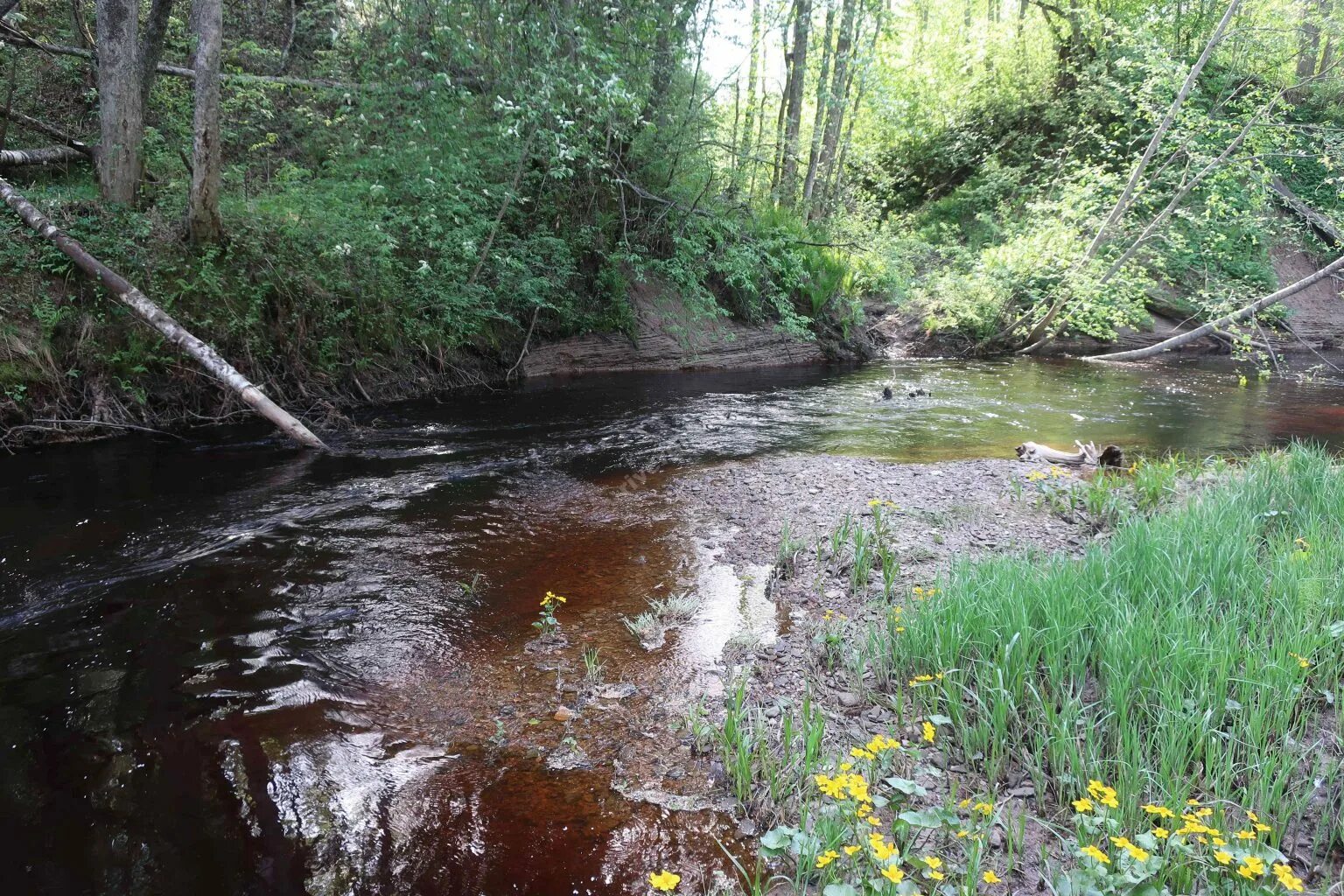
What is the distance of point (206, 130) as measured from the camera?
8320 mm

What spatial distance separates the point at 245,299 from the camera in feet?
28.8

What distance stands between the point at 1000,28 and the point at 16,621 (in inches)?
1135

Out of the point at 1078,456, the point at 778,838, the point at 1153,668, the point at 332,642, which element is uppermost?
the point at 1078,456

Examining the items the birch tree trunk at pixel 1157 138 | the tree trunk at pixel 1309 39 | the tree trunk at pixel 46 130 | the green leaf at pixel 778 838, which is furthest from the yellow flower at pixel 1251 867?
the tree trunk at pixel 1309 39

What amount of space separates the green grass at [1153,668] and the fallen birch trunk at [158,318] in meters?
6.32

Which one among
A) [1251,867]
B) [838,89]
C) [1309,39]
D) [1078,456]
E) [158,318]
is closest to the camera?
[1251,867]

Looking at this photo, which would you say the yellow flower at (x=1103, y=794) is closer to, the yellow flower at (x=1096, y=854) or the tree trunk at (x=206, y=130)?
the yellow flower at (x=1096, y=854)

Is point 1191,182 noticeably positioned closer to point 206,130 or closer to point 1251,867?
point 1251,867

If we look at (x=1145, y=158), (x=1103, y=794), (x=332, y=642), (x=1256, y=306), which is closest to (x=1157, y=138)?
(x=1145, y=158)

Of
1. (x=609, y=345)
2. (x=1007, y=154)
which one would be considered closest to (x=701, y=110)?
(x=609, y=345)

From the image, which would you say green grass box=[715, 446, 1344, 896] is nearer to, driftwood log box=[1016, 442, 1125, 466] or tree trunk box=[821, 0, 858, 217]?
driftwood log box=[1016, 442, 1125, 466]

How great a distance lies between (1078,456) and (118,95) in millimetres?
12546

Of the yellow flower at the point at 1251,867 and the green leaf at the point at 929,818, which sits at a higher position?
the yellow flower at the point at 1251,867

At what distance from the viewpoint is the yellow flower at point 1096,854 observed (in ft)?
6.48
